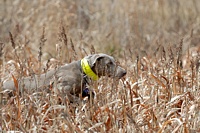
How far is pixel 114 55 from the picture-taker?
341 inches

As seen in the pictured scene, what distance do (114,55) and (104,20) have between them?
1935 millimetres

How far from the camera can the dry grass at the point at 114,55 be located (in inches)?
184

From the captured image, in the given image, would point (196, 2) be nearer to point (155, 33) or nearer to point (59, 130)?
point (155, 33)

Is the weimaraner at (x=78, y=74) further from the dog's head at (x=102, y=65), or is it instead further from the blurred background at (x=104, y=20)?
the blurred background at (x=104, y=20)

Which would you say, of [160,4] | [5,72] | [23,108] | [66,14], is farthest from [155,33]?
[23,108]

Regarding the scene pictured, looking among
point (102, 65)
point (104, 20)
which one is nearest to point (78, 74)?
point (102, 65)

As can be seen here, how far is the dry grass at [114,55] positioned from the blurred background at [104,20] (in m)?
0.02

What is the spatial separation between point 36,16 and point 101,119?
5.89m

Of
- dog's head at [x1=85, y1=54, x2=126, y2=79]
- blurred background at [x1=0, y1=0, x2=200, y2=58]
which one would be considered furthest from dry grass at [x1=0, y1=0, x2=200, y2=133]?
dog's head at [x1=85, y1=54, x2=126, y2=79]

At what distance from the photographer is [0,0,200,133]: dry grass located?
467 cm

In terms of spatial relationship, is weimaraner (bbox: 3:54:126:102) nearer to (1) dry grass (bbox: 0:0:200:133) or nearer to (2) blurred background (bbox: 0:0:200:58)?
(1) dry grass (bbox: 0:0:200:133)

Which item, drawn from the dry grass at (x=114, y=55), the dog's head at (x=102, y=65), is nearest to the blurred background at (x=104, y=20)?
the dry grass at (x=114, y=55)

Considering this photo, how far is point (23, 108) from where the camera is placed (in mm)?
5113

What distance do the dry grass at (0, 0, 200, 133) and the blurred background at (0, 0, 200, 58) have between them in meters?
0.02
